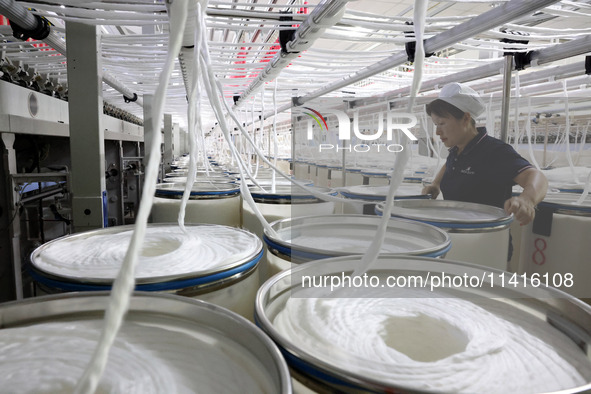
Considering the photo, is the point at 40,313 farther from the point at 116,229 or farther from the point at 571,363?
the point at 571,363

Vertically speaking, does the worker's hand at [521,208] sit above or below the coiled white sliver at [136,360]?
above

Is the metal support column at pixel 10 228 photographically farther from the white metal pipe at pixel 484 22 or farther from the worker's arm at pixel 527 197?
the worker's arm at pixel 527 197

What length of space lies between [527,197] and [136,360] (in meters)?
1.55

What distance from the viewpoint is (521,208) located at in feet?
4.65

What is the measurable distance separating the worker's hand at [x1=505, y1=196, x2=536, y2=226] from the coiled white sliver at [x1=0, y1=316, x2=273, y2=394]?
4.20ft

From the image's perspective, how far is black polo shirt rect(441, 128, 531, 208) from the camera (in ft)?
6.08

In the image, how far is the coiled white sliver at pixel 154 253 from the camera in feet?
2.30

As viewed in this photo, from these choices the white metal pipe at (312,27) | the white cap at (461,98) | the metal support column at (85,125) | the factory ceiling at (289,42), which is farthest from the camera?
the white cap at (461,98)

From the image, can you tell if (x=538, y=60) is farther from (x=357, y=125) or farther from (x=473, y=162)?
(x=357, y=125)

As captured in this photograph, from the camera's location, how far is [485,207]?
1.48m

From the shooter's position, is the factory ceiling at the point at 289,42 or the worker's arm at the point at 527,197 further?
the worker's arm at the point at 527,197

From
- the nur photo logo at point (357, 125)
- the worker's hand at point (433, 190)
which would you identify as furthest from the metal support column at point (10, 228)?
the worker's hand at point (433, 190)

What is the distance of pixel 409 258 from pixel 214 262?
0.40m

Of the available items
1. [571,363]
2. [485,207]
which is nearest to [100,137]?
[571,363]
